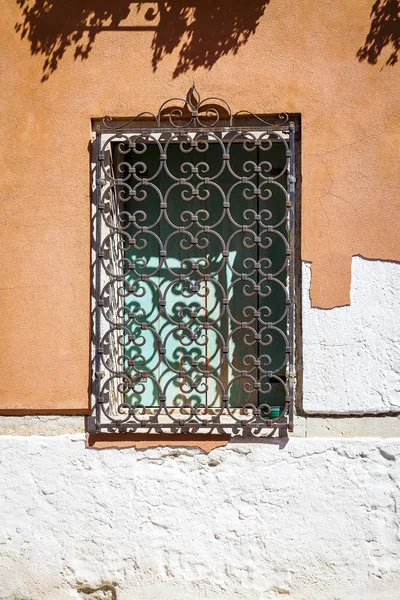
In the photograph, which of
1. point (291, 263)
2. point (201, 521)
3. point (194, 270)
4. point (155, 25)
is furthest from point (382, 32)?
point (201, 521)

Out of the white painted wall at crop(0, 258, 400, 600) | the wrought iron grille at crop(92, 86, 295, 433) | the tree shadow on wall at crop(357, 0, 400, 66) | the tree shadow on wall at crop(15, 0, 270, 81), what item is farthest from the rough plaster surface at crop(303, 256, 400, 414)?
the tree shadow on wall at crop(15, 0, 270, 81)

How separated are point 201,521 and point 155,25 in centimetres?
264

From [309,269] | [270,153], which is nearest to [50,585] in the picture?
[309,269]

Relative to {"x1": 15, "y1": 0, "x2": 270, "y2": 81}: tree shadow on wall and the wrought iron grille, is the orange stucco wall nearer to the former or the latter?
{"x1": 15, "y1": 0, "x2": 270, "y2": 81}: tree shadow on wall

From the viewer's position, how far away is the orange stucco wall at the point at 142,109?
3848 millimetres

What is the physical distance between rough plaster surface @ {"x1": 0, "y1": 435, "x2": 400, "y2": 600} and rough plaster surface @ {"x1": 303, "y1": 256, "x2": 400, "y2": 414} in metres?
0.23

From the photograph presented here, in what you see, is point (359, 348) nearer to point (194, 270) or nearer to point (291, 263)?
point (291, 263)

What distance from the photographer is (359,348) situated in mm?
3850

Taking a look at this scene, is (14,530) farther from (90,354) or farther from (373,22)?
(373,22)

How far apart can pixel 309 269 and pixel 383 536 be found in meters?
1.44

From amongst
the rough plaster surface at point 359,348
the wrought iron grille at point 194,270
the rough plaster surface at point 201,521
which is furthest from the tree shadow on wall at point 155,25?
the rough plaster surface at point 201,521

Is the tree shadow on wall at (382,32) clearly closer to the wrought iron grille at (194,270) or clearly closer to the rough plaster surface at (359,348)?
the wrought iron grille at (194,270)

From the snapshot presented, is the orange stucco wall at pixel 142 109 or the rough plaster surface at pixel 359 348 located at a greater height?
the orange stucco wall at pixel 142 109

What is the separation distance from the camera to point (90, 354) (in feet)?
12.8
